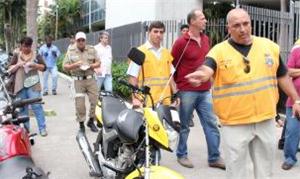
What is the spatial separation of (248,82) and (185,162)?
2701mm

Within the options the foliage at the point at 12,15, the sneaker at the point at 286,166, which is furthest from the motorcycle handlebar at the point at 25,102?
the foliage at the point at 12,15

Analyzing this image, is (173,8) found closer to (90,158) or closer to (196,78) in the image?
(90,158)

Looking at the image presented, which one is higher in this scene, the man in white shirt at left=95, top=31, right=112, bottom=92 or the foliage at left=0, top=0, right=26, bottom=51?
the foliage at left=0, top=0, right=26, bottom=51

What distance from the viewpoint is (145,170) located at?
4125 millimetres

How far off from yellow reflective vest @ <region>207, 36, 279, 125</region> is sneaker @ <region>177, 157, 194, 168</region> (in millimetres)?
2394

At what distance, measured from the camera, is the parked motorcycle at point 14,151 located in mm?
3604

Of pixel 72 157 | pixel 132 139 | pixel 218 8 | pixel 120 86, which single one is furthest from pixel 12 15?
pixel 132 139

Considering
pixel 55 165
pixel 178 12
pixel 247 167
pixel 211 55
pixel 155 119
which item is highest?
pixel 178 12

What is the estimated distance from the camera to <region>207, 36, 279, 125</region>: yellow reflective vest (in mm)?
4547

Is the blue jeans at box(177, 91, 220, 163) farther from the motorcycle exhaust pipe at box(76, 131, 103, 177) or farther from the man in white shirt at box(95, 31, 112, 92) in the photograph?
the man in white shirt at box(95, 31, 112, 92)

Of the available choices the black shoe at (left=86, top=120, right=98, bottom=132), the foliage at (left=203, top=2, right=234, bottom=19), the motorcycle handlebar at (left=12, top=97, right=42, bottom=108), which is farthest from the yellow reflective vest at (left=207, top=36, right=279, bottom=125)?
the foliage at (left=203, top=2, right=234, bottom=19)

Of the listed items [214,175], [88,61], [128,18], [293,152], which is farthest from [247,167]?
[128,18]

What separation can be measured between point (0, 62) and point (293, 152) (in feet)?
16.3

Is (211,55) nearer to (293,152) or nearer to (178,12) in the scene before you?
(293,152)
